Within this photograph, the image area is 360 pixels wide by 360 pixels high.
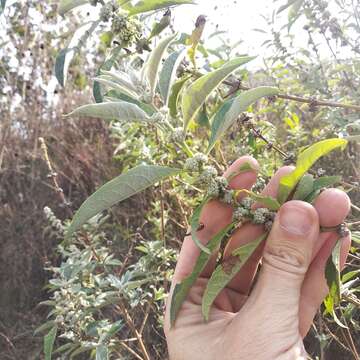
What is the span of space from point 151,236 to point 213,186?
8.89 ft

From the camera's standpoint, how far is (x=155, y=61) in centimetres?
128

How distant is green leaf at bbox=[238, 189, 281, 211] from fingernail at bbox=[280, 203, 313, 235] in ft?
0.11

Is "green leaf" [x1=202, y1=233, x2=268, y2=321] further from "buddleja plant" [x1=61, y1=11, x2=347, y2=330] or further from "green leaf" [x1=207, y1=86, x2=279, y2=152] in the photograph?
"green leaf" [x1=207, y1=86, x2=279, y2=152]

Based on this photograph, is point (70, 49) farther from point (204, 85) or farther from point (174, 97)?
point (204, 85)

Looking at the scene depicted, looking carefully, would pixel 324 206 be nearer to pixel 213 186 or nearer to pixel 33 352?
pixel 213 186

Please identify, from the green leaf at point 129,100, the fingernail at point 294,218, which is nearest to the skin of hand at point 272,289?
the fingernail at point 294,218

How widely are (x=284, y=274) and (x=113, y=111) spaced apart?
1.73 feet

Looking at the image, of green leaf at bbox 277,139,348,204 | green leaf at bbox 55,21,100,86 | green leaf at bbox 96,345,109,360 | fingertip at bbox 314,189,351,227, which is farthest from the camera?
green leaf at bbox 96,345,109,360

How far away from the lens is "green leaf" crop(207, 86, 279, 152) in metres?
1.11

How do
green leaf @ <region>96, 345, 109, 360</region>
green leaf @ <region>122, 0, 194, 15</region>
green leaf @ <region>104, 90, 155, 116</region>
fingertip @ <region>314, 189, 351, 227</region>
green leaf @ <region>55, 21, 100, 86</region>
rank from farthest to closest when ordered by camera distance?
green leaf @ <region>96, 345, 109, 360</region> < green leaf @ <region>55, 21, 100, 86</region> < green leaf @ <region>122, 0, 194, 15</region> < green leaf @ <region>104, 90, 155, 116</region> < fingertip @ <region>314, 189, 351, 227</region>

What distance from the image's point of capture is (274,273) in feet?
4.03

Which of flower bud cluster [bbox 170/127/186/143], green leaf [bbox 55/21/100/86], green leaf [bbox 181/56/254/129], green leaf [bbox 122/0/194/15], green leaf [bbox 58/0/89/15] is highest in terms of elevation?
green leaf [bbox 58/0/89/15]

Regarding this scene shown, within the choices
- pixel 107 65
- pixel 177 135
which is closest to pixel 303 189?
pixel 177 135

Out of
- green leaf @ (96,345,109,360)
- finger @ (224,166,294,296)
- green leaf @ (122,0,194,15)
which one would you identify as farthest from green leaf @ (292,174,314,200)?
green leaf @ (96,345,109,360)
